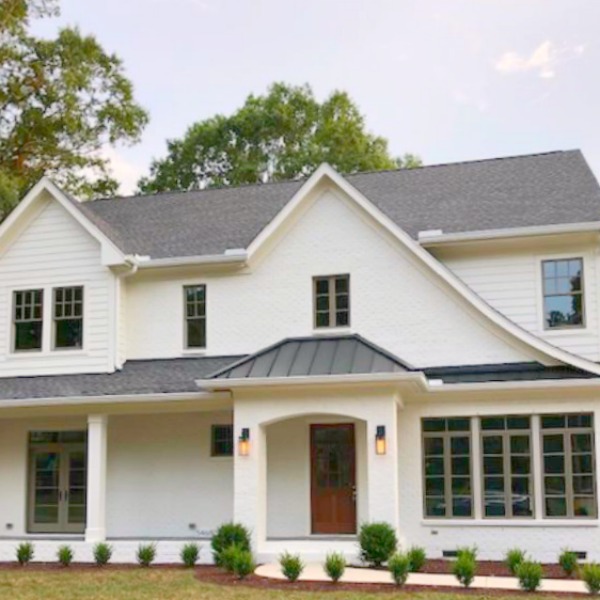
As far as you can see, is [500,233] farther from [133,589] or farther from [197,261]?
[133,589]

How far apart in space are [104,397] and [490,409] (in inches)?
298

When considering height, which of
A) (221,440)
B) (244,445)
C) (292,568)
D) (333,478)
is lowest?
(292,568)

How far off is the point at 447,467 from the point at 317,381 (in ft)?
10.9

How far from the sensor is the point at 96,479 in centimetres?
1945

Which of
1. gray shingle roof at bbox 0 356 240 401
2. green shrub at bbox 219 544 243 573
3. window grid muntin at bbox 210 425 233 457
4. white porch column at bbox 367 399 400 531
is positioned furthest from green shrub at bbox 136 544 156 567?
white porch column at bbox 367 399 400 531

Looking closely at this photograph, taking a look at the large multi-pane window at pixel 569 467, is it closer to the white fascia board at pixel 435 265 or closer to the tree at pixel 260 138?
the white fascia board at pixel 435 265

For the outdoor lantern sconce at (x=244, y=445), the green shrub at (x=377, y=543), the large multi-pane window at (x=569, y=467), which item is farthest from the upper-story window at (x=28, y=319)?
the large multi-pane window at (x=569, y=467)

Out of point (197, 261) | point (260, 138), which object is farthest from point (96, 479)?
point (260, 138)

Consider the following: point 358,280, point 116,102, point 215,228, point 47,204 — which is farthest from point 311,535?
point 116,102

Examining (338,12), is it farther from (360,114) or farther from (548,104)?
(360,114)

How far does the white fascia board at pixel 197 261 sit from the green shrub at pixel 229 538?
19.5 feet

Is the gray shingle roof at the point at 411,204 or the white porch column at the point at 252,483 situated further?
the gray shingle roof at the point at 411,204

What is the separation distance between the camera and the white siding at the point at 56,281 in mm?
21141

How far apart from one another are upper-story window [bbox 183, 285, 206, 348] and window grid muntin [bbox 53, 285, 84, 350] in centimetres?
232
